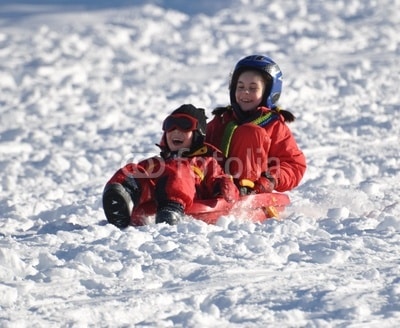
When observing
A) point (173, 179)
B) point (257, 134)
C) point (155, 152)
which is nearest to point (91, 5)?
point (155, 152)

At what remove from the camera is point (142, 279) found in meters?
4.27

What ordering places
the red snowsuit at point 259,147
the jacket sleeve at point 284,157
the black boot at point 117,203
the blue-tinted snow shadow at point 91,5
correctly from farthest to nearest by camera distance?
the blue-tinted snow shadow at point 91,5 → the jacket sleeve at point 284,157 → the red snowsuit at point 259,147 → the black boot at point 117,203

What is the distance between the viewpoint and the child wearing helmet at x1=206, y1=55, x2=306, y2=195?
5.70 m

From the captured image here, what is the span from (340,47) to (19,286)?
1080 cm

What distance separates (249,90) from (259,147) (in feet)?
1.53

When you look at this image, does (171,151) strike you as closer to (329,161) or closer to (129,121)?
(329,161)

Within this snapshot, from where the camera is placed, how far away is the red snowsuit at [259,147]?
5691 millimetres

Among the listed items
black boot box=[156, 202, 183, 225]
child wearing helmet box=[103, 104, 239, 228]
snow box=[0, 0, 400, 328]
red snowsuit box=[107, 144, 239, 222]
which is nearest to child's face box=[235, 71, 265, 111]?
child wearing helmet box=[103, 104, 239, 228]

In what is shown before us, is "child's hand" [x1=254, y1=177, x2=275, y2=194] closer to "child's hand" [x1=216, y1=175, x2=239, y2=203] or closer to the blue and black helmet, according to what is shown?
"child's hand" [x1=216, y1=175, x2=239, y2=203]

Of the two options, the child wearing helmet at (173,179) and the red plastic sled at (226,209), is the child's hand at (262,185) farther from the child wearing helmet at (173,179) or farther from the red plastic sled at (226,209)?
the child wearing helmet at (173,179)

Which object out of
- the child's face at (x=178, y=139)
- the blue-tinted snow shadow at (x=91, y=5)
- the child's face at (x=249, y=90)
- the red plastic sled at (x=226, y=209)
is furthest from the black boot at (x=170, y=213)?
the blue-tinted snow shadow at (x=91, y=5)

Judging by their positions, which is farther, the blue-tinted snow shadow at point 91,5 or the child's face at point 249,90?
the blue-tinted snow shadow at point 91,5

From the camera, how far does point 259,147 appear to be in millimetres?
5711

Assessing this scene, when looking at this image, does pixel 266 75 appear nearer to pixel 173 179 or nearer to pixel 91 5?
pixel 173 179
